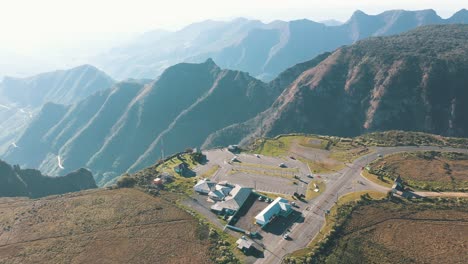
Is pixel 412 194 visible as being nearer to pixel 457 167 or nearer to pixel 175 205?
pixel 457 167

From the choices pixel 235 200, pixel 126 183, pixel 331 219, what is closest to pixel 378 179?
pixel 331 219

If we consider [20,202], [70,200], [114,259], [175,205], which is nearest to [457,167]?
[175,205]

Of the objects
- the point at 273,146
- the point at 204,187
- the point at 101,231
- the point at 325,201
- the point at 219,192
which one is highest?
the point at 325,201

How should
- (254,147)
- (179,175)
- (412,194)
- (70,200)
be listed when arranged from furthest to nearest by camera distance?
(254,147) → (179,175) → (70,200) → (412,194)

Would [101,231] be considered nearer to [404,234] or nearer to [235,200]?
[235,200]

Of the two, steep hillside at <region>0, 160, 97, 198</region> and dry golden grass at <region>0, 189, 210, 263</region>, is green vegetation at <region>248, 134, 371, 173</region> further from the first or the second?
steep hillside at <region>0, 160, 97, 198</region>

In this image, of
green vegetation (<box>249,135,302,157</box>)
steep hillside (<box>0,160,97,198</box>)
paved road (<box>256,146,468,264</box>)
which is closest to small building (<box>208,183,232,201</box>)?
paved road (<box>256,146,468,264</box>)
